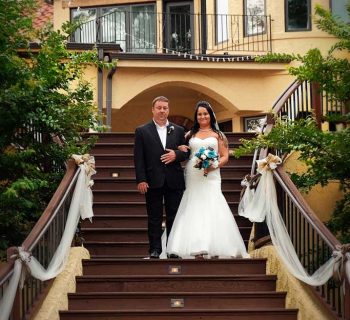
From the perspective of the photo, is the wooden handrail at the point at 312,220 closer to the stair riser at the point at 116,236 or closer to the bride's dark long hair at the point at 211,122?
the bride's dark long hair at the point at 211,122

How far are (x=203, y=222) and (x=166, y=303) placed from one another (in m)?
1.65

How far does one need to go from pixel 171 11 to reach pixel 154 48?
1.73 meters

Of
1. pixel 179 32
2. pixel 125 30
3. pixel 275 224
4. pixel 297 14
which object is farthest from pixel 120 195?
pixel 125 30

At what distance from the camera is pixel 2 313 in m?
7.70

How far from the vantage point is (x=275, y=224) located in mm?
10250

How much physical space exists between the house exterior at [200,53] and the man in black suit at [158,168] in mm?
8193

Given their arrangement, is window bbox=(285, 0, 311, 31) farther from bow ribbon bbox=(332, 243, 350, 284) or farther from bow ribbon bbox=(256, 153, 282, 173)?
bow ribbon bbox=(332, 243, 350, 284)

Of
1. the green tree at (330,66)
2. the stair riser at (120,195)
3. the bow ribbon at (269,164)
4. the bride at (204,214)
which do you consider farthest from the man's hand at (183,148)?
the stair riser at (120,195)

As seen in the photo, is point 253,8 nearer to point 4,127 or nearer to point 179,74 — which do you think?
point 179,74

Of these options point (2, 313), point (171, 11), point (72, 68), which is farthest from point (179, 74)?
point (2, 313)

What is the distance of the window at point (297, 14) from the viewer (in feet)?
67.8

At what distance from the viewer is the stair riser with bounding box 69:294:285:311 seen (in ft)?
31.7

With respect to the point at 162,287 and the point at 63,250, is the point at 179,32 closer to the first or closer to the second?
the point at 162,287

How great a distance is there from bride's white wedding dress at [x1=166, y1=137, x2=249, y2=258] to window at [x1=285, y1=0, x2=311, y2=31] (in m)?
9.88
